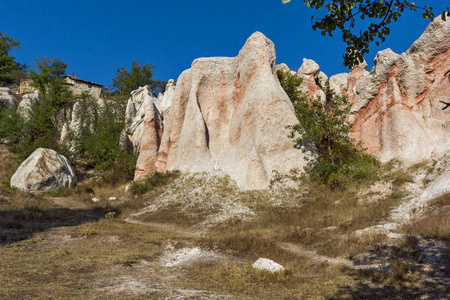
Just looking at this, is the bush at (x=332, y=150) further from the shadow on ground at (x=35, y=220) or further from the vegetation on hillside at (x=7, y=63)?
the vegetation on hillside at (x=7, y=63)

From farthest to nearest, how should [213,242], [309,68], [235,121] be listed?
[309,68] → [235,121] → [213,242]

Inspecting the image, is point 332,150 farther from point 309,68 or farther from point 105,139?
point 105,139

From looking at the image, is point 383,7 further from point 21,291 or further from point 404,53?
point 404,53

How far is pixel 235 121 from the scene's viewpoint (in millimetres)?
20172

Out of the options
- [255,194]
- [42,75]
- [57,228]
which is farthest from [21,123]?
[255,194]

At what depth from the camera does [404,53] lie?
18.0 m

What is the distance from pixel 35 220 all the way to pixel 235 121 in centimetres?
1186

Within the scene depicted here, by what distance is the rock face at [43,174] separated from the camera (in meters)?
20.0

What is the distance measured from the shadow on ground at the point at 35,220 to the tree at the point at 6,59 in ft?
119

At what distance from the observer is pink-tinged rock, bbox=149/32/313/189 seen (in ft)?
57.0

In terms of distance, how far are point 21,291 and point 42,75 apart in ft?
126

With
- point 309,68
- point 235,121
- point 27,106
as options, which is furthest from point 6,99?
point 309,68

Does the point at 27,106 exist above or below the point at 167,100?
below

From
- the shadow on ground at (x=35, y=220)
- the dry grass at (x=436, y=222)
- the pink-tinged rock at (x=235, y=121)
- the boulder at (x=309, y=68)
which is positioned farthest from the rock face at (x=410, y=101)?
the shadow on ground at (x=35, y=220)
